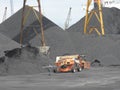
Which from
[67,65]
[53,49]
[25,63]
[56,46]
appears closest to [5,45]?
[53,49]

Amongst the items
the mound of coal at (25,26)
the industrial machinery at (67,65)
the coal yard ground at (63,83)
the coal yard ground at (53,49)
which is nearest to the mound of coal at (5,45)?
the coal yard ground at (53,49)

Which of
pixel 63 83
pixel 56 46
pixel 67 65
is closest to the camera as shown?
pixel 63 83

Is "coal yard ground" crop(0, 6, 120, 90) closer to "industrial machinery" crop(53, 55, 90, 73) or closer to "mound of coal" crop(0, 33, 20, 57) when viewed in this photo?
"mound of coal" crop(0, 33, 20, 57)

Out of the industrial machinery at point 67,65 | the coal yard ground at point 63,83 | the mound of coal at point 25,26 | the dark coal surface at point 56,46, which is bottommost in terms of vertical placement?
the coal yard ground at point 63,83

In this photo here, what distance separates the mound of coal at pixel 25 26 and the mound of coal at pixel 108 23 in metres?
8.61

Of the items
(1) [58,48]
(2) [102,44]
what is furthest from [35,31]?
(2) [102,44]

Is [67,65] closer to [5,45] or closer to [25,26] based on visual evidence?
[5,45]

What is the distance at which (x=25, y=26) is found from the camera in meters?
54.6

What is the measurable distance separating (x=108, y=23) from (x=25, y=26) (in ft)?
48.8

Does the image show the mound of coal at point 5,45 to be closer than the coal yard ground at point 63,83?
No

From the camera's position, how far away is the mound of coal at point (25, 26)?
52875mm

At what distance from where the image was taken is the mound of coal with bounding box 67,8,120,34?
6112 cm

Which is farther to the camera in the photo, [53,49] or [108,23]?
[108,23]

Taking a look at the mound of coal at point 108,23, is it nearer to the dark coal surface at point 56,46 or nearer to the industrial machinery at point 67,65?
the dark coal surface at point 56,46
